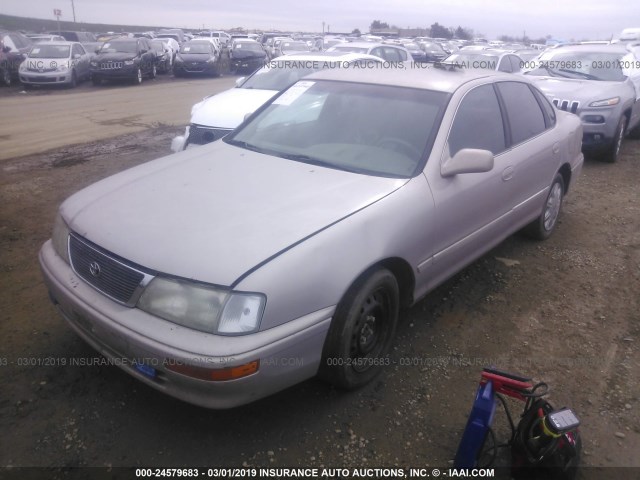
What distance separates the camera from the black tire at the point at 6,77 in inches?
646

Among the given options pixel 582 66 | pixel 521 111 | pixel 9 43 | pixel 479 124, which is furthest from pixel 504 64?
pixel 9 43

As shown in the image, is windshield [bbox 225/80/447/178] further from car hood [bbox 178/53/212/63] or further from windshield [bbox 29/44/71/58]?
car hood [bbox 178/53/212/63]

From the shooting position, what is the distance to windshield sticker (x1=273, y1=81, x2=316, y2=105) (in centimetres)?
401

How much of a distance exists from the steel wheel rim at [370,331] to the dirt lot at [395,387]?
189 mm

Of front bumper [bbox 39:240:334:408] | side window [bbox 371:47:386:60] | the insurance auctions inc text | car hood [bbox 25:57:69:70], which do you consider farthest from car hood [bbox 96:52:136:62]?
the insurance auctions inc text

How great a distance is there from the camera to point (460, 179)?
330cm

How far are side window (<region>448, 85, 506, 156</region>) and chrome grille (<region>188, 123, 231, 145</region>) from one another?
359 cm

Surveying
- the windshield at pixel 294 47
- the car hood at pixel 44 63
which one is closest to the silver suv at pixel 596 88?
the car hood at pixel 44 63

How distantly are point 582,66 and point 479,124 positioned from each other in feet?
22.0

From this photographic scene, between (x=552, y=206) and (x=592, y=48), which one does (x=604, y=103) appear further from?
(x=552, y=206)

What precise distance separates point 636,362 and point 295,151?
2528mm

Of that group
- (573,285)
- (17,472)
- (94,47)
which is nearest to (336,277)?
(17,472)

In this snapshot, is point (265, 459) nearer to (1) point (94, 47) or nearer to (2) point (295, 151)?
(2) point (295, 151)

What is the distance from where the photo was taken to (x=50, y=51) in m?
17.0
